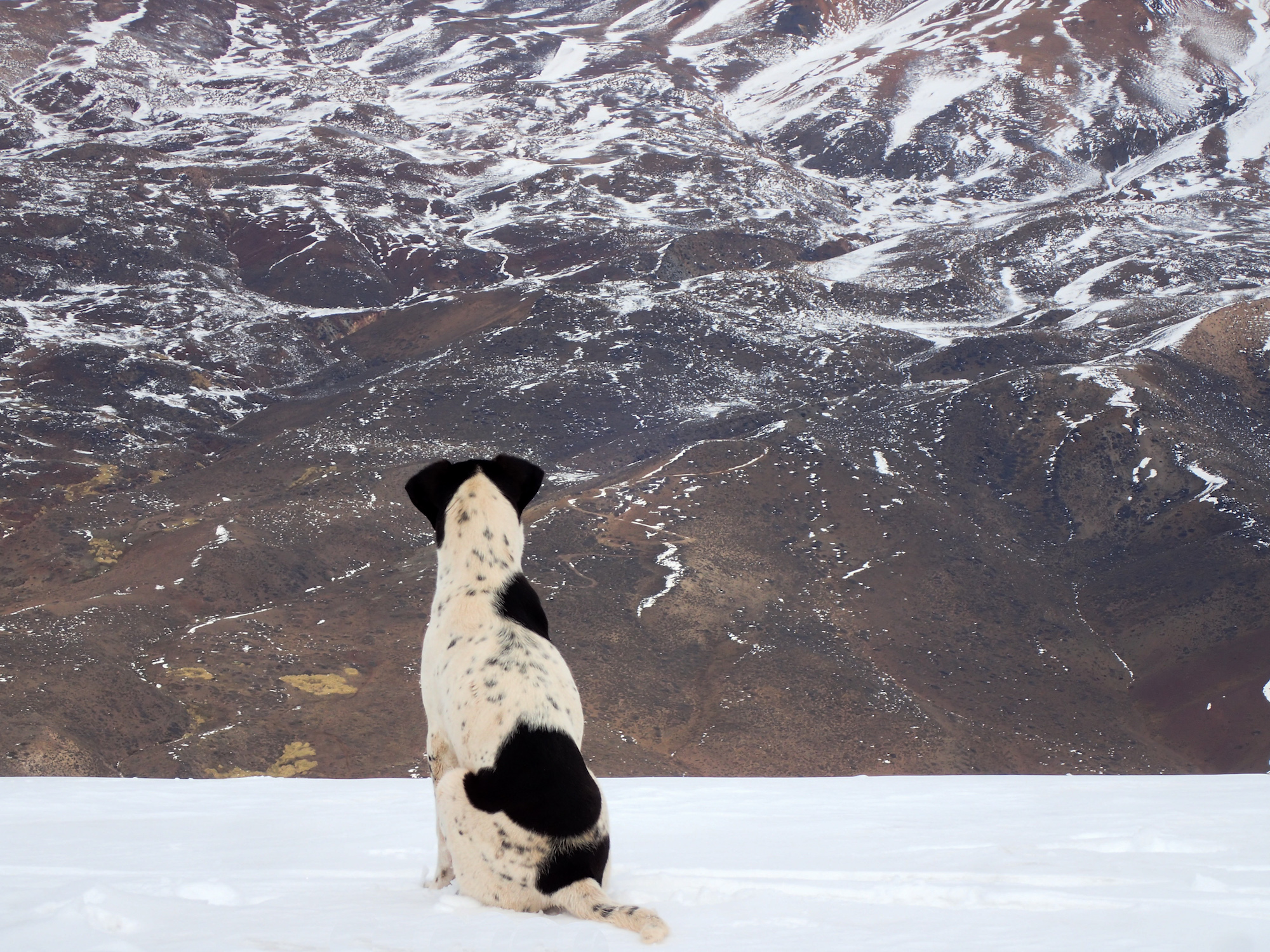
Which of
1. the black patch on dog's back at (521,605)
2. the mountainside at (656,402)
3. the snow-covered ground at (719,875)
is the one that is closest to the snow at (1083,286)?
the mountainside at (656,402)

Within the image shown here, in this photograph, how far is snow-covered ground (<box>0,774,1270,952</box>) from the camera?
348 centimetres

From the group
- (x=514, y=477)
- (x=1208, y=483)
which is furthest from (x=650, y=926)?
(x=1208, y=483)

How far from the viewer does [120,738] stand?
29.7 meters

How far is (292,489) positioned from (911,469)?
105ft

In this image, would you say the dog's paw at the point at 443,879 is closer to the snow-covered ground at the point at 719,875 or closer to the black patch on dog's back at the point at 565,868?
the snow-covered ground at the point at 719,875

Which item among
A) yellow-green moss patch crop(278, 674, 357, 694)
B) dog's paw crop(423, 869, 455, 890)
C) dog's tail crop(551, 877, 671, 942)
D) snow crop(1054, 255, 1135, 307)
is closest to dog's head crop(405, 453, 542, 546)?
dog's paw crop(423, 869, 455, 890)

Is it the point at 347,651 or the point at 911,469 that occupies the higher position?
the point at 347,651

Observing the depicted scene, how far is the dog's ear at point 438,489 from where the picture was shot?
4.61m

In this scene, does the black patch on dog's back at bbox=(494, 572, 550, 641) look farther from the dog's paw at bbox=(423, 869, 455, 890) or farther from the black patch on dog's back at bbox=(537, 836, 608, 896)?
the dog's paw at bbox=(423, 869, 455, 890)

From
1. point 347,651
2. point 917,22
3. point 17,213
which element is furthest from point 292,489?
point 917,22

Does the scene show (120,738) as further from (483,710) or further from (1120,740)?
(1120,740)

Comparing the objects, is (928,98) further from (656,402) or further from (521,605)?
(521,605)

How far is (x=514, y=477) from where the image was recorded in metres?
4.70

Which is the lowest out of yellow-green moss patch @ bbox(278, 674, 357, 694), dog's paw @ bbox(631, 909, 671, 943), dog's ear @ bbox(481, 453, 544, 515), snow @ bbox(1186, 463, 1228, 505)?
snow @ bbox(1186, 463, 1228, 505)
